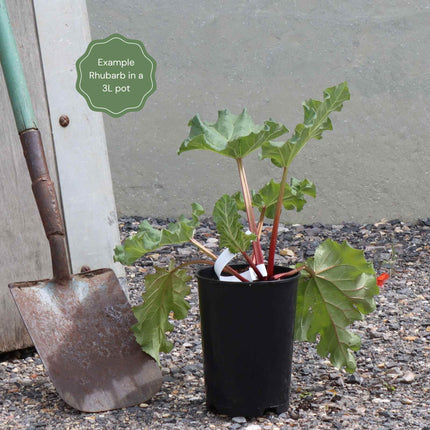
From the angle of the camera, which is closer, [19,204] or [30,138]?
[30,138]

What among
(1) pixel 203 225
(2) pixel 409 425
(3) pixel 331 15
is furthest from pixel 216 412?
(3) pixel 331 15

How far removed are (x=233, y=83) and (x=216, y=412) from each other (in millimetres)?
2492

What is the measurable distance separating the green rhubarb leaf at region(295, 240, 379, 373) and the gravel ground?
0.46ft

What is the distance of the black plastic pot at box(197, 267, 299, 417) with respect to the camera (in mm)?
1516

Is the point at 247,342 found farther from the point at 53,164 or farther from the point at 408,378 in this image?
the point at 53,164

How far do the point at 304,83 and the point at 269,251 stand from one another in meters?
2.42

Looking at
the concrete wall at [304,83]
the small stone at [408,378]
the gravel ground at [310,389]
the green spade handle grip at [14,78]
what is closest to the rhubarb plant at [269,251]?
the gravel ground at [310,389]

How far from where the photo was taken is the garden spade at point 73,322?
1.71m

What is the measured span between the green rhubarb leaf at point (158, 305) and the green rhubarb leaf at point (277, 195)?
0.27 m

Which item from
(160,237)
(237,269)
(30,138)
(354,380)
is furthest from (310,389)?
(30,138)

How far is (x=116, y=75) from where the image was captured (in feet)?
→ 10.4

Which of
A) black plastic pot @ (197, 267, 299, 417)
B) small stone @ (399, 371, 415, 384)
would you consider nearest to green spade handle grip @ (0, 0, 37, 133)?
black plastic pot @ (197, 267, 299, 417)

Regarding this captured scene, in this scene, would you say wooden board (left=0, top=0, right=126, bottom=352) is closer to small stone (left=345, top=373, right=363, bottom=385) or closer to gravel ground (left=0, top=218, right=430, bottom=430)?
gravel ground (left=0, top=218, right=430, bottom=430)

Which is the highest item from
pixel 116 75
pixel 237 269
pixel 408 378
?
pixel 116 75
